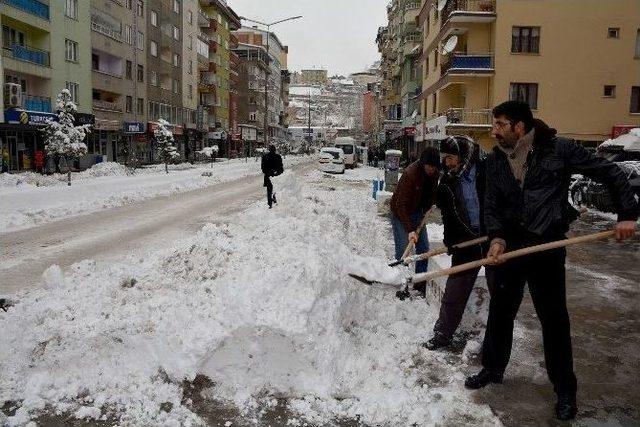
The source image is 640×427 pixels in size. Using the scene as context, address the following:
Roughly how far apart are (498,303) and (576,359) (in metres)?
1.27

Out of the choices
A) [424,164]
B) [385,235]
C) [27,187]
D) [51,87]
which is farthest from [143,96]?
[424,164]

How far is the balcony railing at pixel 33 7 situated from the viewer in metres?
29.5

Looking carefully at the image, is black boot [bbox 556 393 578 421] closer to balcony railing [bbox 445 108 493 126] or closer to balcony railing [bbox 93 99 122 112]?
balcony railing [bbox 445 108 493 126]

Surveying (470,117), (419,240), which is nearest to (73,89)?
(470,117)

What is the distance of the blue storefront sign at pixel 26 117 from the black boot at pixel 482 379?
2921 centimetres

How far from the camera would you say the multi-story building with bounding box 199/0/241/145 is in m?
67.2

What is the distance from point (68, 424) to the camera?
3.64 metres

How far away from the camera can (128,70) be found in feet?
148

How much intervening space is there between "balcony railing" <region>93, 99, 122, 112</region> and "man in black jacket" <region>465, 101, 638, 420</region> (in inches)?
1554

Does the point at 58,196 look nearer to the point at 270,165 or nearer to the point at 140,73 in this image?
the point at 270,165

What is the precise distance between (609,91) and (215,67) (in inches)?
1965

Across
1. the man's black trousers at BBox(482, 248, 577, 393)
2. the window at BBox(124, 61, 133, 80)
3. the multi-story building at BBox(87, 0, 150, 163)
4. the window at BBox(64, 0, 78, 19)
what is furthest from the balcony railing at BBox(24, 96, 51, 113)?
the man's black trousers at BBox(482, 248, 577, 393)

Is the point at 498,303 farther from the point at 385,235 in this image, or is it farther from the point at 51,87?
the point at 51,87

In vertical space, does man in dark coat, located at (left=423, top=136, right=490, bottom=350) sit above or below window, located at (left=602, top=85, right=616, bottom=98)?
below
